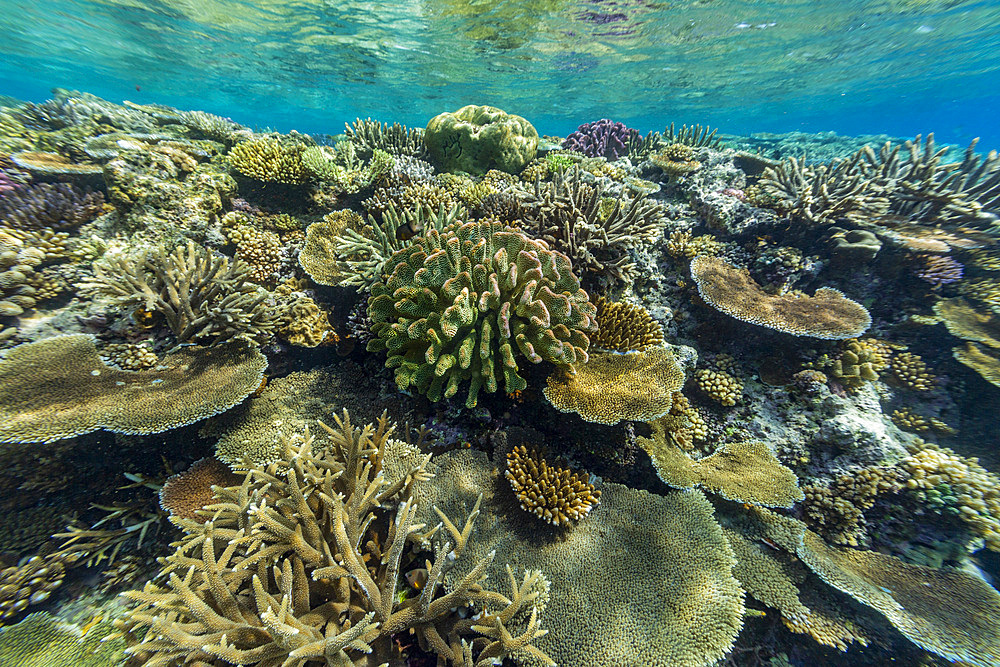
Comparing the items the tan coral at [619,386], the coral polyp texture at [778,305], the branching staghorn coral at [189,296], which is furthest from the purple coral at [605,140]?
the branching staghorn coral at [189,296]

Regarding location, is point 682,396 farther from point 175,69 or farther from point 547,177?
point 175,69

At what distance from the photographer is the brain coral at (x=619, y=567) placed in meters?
2.82

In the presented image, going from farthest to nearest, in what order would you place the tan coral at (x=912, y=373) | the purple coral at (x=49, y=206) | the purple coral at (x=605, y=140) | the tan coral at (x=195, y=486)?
the purple coral at (x=605, y=140) → the tan coral at (x=912, y=373) → the purple coral at (x=49, y=206) → the tan coral at (x=195, y=486)

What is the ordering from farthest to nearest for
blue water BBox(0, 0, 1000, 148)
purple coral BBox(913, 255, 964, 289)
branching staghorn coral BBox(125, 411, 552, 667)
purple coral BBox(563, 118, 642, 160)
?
1. blue water BBox(0, 0, 1000, 148)
2. purple coral BBox(563, 118, 642, 160)
3. purple coral BBox(913, 255, 964, 289)
4. branching staghorn coral BBox(125, 411, 552, 667)

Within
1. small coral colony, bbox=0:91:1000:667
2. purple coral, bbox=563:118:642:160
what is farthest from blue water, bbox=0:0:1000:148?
small coral colony, bbox=0:91:1000:667

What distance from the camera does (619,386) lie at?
3828 mm

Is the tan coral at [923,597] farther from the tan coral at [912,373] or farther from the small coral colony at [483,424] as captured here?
the tan coral at [912,373]

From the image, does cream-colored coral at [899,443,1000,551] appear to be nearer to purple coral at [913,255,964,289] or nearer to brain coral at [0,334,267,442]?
purple coral at [913,255,964,289]

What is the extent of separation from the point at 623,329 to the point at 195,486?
4995 millimetres

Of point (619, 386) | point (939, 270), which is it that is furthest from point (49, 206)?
point (939, 270)

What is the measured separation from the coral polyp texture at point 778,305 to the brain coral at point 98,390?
243 inches

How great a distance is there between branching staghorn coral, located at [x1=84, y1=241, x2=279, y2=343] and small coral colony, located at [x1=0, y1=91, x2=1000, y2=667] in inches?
1.6

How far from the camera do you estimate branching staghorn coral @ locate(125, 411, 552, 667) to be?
2148mm

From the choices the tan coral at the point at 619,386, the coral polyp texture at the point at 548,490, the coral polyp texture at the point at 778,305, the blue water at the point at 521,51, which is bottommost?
the coral polyp texture at the point at 548,490
